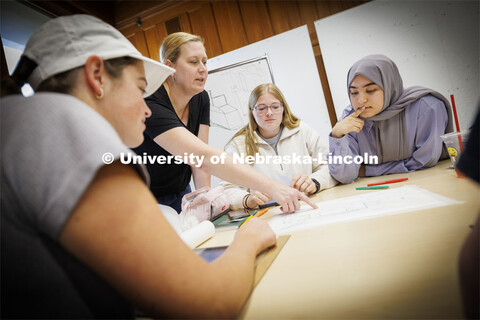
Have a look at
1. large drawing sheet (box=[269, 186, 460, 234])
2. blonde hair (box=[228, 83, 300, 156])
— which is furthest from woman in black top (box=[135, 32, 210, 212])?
large drawing sheet (box=[269, 186, 460, 234])

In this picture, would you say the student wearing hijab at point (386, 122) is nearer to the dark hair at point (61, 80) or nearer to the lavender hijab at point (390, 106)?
the lavender hijab at point (390, 106)

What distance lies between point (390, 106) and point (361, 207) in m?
0.82

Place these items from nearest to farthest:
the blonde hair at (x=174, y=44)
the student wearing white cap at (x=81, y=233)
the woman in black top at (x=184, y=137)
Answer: the student wearing white cap at (x=81, y=233) → the woman in black top at (x=184, y=137) → the blonde hair at (x=174, y=44)

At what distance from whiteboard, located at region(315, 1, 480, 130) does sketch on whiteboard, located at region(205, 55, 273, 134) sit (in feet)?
2.22

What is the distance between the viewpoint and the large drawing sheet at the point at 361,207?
68cm

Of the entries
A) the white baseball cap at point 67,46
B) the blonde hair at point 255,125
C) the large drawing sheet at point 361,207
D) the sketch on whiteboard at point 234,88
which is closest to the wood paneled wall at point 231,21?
the sketch on whiteboard at point 234,88

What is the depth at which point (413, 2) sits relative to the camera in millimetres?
2182

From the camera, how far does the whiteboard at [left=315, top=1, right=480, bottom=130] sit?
208 centimetres

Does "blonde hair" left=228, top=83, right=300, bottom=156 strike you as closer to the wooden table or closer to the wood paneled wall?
the wood paneled wall

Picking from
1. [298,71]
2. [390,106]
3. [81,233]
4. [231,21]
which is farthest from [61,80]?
[231,21]

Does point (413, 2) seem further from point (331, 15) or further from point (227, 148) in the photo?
point (227, 148)

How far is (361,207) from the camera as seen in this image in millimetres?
781

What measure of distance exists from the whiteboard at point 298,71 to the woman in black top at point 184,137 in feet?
4.03

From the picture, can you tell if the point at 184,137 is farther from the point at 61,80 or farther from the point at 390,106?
the point at 390,106
